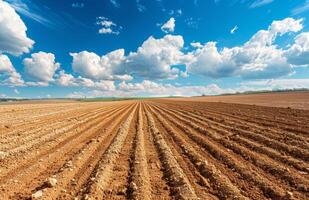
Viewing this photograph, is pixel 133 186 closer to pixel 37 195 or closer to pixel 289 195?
pixel 37 195

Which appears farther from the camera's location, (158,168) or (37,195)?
(158,168)

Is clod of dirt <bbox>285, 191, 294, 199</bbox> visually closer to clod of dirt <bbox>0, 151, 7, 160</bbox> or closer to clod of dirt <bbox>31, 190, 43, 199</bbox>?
clod of dirt <bbox>31, 190, 43, 199</bbox>

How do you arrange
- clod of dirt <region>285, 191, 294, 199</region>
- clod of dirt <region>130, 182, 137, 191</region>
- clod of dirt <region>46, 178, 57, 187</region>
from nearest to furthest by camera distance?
clod of dirt <region>285, 191, 294, 199</region> → clod of dirt <region>130, 182, 137, 191</region> → clod of dirt <region>46, 178, 57, 187</region>

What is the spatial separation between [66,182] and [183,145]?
5547 mm

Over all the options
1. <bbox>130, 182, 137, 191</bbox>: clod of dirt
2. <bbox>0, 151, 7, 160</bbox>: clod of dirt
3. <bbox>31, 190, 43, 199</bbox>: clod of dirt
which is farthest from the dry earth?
<bbox>0, 151, 7, 160</bbox>: clod of dirt

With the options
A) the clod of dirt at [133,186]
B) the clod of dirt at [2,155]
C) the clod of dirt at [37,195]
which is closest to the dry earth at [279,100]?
the clod of dirt at [133,186]

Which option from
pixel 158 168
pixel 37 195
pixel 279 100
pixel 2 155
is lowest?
pixel 158 168

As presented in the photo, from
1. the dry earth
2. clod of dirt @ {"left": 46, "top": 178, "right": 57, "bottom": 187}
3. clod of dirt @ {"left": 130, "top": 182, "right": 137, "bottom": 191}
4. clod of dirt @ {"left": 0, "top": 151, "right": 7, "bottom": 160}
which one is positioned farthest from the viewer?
the dry earth

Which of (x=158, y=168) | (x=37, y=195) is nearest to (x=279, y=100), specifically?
(x=158, y=168)

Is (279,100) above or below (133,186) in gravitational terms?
above

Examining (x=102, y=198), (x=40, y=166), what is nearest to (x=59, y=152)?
(x=40, y=166)

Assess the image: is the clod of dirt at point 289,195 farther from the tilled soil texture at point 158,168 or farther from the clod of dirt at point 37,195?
the clod of dirt at point 37,195

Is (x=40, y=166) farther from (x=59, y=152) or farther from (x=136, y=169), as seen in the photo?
(x=136, y=169)

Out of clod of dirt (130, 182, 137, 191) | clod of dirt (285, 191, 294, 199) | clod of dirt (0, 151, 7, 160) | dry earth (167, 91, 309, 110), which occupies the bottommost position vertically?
clod of dirt (285, 191, 294, 199)
